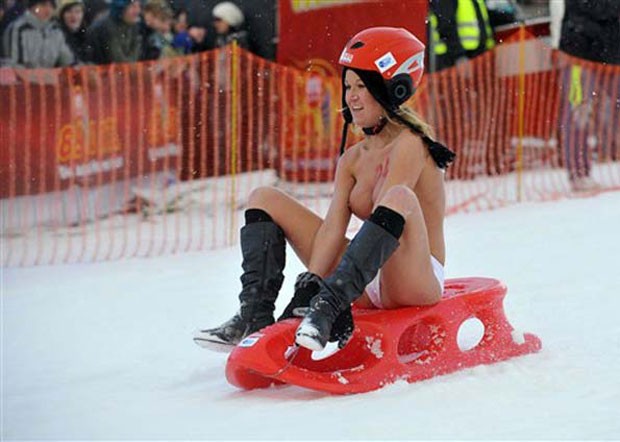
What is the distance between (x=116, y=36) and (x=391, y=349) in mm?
5868

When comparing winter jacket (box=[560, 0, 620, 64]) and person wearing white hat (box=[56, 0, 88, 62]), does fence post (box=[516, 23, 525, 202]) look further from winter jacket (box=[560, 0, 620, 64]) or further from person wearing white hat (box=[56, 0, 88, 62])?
person wearing white hat (box=[56, 0, 88, 62])

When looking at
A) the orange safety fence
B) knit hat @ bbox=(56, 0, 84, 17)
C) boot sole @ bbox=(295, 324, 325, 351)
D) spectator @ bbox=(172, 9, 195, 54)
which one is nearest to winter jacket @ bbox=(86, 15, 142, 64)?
knit hat @ bbox=(56, 0, 84, 17)

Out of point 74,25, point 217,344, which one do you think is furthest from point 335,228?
point 74,25

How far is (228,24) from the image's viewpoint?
1016 centimetres

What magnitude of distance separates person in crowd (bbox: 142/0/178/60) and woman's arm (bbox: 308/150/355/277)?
543cm

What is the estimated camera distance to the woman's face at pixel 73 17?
9.10 metres

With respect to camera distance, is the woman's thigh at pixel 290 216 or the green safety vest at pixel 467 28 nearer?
the woman's thigh at pixel 290 216

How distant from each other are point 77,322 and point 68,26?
13.2ft

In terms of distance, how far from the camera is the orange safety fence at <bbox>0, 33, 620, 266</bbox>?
26.9ft

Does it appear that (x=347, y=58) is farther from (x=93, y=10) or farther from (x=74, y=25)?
(x=93, y=10)

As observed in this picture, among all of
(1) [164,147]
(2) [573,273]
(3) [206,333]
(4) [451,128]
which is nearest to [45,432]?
(3) [206,333]

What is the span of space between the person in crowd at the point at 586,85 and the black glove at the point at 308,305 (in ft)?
18.6

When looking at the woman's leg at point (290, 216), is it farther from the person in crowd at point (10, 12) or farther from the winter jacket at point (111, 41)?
the winter jacket at point (111, 41)

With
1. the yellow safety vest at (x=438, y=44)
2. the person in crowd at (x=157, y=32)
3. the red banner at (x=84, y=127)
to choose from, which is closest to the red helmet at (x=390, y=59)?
the red banner at (x=84, y=127)
